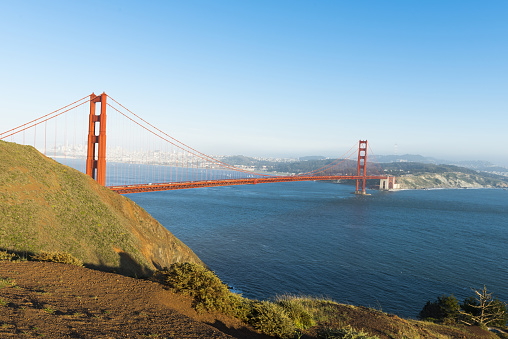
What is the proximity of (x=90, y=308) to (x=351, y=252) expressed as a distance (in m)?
38.5

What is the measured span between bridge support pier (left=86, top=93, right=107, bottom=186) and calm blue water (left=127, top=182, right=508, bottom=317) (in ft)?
51.5

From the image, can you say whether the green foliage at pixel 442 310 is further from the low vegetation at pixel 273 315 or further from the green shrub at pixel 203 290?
the green shrub at pixel 203 290

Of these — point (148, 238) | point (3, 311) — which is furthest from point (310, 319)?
point (148, 238)

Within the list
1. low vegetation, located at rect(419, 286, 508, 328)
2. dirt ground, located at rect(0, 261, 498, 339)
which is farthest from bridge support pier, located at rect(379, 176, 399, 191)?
dirt ground, located at rect(0, 261, 498, 339)

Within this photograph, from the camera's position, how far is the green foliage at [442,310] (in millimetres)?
22067

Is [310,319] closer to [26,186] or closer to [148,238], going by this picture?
[148,238]

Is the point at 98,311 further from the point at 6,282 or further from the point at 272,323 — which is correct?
the point at 272,323

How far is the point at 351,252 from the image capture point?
4153 centimetres

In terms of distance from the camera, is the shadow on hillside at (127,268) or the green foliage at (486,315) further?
the green foliage at (486,315)

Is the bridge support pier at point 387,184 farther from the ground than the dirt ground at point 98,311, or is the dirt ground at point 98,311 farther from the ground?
the dirt ground at point 98,311

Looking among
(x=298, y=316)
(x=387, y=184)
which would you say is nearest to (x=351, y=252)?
(x=298, y=316)

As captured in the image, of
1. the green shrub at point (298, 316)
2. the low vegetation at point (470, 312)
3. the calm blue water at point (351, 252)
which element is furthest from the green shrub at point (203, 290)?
the calm blue water at point (351, 252)

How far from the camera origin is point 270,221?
61.9m

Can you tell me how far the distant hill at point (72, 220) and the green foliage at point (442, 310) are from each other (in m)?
21.9
